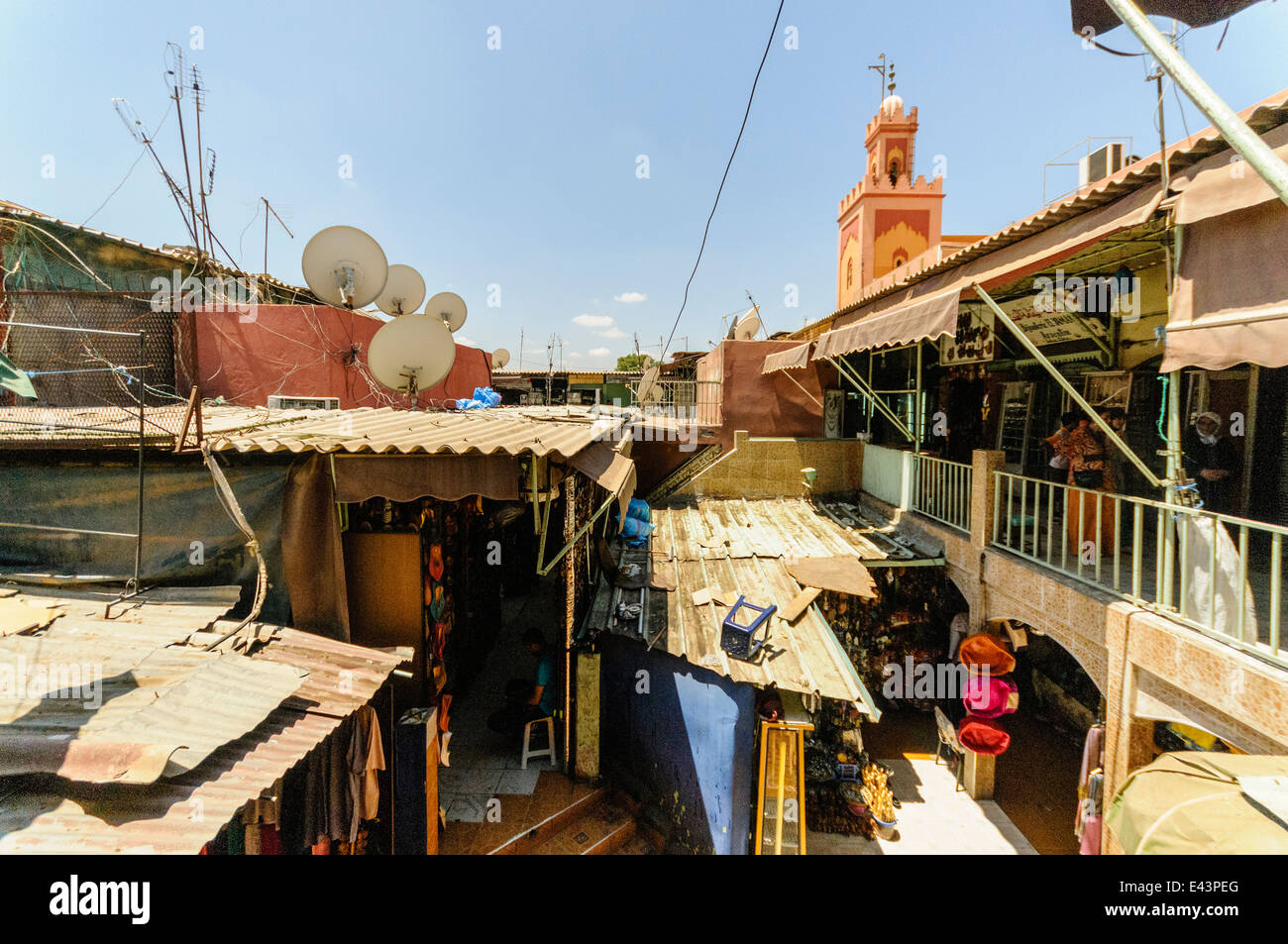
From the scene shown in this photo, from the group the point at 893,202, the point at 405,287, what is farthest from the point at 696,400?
the point at 893,202

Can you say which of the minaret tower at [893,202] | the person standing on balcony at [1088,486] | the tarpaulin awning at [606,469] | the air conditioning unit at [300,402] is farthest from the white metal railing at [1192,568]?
the minaret tower at [893,202]

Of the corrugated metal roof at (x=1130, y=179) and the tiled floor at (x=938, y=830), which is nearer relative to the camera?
the corrugated metal roof at (x=1130, y=179)

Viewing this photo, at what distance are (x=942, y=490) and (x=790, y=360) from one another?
142 inches

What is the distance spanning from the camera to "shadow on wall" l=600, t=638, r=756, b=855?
16.5 feet

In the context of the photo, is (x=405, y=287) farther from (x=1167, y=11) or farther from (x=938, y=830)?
(x=938, y=830)

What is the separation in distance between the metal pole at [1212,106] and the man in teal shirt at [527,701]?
249 inches

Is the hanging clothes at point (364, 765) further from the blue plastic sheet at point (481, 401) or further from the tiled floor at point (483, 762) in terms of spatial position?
the blue plastic sheet at point (481, 401)

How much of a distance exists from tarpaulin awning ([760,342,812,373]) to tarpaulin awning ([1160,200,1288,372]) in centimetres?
545

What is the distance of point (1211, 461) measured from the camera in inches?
243

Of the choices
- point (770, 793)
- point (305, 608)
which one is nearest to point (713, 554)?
point (770, 793)

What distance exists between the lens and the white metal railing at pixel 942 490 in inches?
290

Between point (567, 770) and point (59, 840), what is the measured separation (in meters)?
4.12

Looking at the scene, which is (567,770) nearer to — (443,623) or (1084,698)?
(443,623)

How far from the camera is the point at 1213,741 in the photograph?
5758mm
